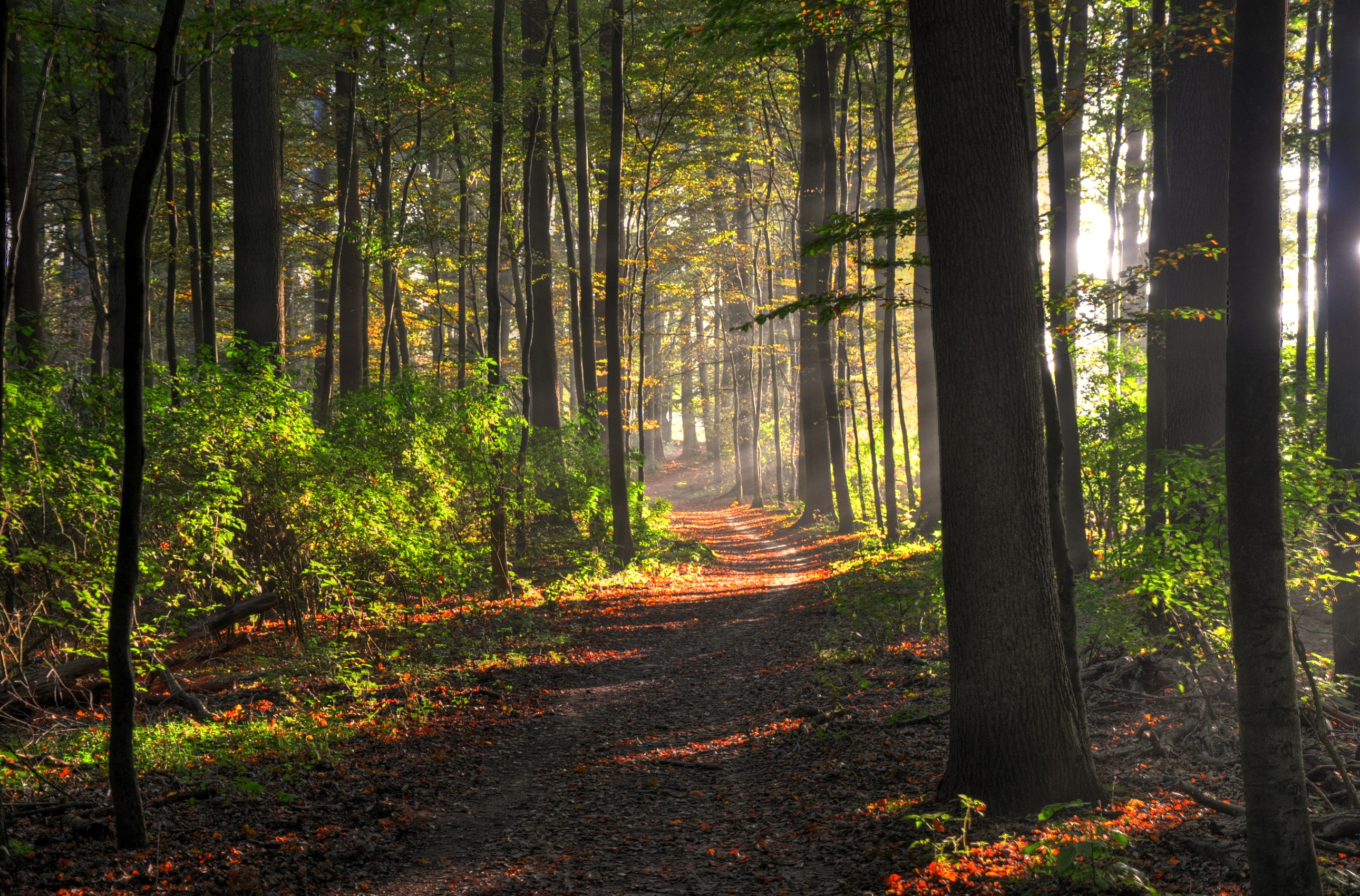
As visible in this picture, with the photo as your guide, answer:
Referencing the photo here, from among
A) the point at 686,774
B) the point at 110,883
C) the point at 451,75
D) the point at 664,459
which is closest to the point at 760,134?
the point at 451,75

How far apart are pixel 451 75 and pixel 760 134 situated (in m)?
12.1

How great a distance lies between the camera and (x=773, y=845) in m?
4.65

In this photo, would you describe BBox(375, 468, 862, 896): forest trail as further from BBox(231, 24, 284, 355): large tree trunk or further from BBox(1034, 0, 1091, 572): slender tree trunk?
BBox(231, 24, 284, 355): large tree trunk

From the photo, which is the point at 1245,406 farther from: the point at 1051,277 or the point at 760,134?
the point at 760,134

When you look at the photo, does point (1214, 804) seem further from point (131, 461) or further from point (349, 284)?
point (349, 284)

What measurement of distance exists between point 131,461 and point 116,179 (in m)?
11.0

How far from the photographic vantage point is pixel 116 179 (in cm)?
1197

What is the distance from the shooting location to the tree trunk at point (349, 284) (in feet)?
52.2

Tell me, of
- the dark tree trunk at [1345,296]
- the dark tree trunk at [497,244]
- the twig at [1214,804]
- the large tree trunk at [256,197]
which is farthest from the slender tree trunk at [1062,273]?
the large tree trunk at [256,197]

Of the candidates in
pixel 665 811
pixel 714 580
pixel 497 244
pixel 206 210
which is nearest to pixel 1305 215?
pixel 714 580

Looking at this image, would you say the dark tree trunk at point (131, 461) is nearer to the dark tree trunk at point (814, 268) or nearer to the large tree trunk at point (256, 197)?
the large tree trunk at point (256, 197)

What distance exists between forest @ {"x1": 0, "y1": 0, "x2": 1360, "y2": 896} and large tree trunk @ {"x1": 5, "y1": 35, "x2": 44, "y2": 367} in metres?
0.10

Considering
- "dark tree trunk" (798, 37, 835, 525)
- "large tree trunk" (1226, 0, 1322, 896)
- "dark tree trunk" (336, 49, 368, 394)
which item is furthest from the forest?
"dark tree trunk" (798, 37, 835, 525)

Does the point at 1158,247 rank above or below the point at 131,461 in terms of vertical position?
above
